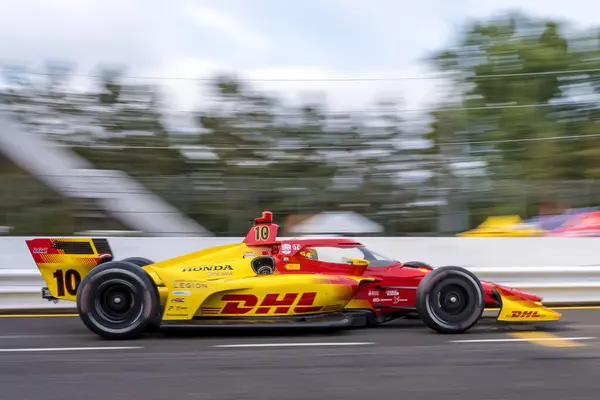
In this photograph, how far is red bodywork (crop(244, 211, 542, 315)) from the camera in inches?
311

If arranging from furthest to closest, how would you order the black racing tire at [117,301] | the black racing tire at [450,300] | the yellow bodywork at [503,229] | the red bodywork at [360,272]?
the yellow bodywork at [503,229], the red bodywork at [360,272], the black racing tire at [450,300], the black racing tire at [117,301]

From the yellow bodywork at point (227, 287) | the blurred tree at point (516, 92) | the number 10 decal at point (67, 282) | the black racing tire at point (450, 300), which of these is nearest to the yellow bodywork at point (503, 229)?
the blurred tree at point (516, 92)

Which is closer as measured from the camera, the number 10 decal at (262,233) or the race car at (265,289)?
the race car at (265,289)

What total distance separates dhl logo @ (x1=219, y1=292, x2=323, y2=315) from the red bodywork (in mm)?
367

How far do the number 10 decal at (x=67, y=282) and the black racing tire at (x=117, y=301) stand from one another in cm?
42

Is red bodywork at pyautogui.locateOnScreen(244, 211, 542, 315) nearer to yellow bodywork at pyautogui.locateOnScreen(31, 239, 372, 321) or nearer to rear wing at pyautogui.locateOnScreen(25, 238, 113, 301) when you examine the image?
yellow bodywork at pyautogui.locateOnScreen(31, 239, 372, 321)

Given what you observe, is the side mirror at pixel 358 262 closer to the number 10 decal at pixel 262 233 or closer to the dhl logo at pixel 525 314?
the number 10 decal at pixel 262 233

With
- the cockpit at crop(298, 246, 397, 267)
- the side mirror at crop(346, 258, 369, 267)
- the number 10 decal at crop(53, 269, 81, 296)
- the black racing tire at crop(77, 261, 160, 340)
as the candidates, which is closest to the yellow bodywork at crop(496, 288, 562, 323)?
the cockpit at crop(298, 246, 397, 267)

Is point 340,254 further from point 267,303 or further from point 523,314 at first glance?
point 523,314

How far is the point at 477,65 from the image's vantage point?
1709 centimetres

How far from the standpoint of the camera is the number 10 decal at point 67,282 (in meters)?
7.79

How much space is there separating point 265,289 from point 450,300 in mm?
1961

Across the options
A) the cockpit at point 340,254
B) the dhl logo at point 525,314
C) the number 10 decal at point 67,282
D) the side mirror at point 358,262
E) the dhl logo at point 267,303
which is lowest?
the dhl logo at point 525,314

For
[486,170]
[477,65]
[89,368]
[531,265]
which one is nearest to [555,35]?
[477,65]
